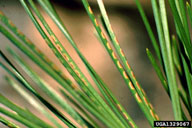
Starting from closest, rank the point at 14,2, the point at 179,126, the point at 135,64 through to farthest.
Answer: the point at 179,126 → the point at 14,2 → the point at 135,64

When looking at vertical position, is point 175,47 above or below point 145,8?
below

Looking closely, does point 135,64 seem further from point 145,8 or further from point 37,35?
point 37,35

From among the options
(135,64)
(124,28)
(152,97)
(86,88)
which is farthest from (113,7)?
(86,88)

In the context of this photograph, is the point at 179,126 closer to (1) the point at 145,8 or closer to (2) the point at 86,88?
(2) the point at 86,88

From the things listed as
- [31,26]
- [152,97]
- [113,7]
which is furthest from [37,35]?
[152,97]

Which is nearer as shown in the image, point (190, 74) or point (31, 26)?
point (190, 74)

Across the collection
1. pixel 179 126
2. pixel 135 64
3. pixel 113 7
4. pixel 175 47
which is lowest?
pixel 179 126

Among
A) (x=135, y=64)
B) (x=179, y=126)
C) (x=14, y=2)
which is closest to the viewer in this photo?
(x=179, y=126)
